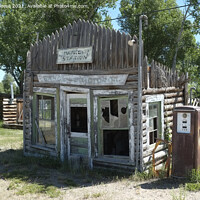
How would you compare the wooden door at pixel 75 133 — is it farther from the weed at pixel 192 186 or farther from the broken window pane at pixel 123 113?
the weed at pixel 192 186

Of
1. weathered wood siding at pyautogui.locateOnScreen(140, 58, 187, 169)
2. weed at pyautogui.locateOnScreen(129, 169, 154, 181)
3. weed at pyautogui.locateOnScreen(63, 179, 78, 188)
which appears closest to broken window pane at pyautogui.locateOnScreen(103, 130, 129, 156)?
weathered wood siding at pyautogui.locateOnScreen(140, 58, 187, 169)

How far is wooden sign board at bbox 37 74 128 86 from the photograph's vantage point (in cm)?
726

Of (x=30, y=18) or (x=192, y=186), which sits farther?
(x=30, y=18)

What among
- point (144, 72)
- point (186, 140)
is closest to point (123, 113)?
point (144, 72)

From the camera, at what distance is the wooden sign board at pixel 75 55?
7750mm

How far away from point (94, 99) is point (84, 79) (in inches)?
26.5

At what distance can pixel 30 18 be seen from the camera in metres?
28.5

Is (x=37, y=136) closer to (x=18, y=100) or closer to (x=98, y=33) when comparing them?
(x=98, y=33)

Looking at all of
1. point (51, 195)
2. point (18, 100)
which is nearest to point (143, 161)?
point (51, 195)

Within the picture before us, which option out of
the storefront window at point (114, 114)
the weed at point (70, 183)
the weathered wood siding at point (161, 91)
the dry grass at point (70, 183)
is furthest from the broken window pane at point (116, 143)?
the weed at point (70, 183)

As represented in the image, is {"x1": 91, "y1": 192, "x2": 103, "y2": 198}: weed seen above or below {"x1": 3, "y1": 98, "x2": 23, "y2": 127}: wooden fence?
below

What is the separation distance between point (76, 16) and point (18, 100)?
1206 centimetres

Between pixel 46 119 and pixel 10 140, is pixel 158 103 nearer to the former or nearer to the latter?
pixel 46 119

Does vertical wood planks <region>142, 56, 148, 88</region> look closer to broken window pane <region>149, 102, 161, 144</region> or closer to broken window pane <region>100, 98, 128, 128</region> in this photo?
broken window pane <region>100, 98, 128, 128</region>
